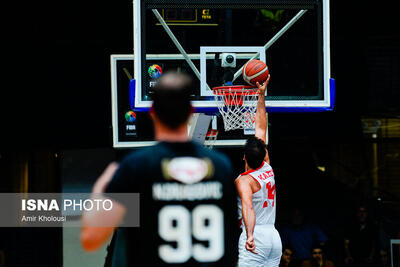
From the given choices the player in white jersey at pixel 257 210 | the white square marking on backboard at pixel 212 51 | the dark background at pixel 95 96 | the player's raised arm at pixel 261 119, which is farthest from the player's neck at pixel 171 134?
the dark background at pixel 95 96

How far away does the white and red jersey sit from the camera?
5008 mm

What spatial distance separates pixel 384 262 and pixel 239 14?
4.13m

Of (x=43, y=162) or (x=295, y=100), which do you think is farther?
(x=43, y=162)

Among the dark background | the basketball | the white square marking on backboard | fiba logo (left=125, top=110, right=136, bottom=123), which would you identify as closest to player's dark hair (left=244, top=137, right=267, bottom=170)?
the basketball

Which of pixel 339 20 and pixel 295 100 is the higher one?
pixel 339 20

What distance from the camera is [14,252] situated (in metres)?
9.62

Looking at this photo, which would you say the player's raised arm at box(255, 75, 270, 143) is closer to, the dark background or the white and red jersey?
the white and red jersey

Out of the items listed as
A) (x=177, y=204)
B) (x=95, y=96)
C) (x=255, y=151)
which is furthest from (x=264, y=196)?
(x=95, y=96)

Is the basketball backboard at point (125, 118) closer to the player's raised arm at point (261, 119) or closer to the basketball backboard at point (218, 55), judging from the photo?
the basketball backboard at point (218, 55)

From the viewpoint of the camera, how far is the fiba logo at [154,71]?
621 centimetres

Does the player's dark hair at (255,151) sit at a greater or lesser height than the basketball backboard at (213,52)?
lesser

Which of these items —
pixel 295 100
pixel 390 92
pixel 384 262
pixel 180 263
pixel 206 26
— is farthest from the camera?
pixel 390 92

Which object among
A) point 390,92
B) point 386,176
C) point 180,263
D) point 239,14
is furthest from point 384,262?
point 180,263

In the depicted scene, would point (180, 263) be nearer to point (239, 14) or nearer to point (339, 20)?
point (239, 14)
